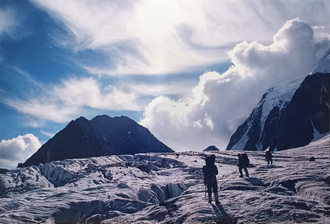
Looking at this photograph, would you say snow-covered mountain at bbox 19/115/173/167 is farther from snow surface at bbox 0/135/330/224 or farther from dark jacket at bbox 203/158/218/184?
dark jacket at bbox 203/158/218/184

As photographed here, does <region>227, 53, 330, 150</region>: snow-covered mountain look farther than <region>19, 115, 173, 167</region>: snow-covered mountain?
A: Yes

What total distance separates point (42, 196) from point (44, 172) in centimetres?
1516

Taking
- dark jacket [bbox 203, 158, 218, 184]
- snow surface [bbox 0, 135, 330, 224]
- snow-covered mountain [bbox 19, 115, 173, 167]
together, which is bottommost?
snow surface [bbox 0, 135, 330, 224]

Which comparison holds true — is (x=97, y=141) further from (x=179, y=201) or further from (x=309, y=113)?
(x=309, y=113)

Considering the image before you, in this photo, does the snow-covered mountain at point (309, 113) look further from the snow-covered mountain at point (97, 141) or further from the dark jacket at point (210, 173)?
the dark jacket at point (210, 173)

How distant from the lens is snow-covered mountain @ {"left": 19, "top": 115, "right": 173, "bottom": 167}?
339 feet

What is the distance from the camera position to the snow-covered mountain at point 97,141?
103 metres

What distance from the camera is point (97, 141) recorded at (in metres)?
117

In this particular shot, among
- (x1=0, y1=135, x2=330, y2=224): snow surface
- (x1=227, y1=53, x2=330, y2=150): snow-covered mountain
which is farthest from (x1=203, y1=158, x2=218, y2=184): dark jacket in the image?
(x1=227, y1=53, x2=330, y2=150): snow-covered mountain

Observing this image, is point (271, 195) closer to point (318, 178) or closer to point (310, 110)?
point (318, 178)

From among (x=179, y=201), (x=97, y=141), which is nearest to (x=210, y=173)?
(x=179, y=201)

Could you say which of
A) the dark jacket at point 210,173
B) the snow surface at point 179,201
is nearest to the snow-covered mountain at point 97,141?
the snow surface at point 179,201

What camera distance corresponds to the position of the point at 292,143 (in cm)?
16275

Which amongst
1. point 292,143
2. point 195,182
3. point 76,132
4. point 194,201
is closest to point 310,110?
point 292,143
